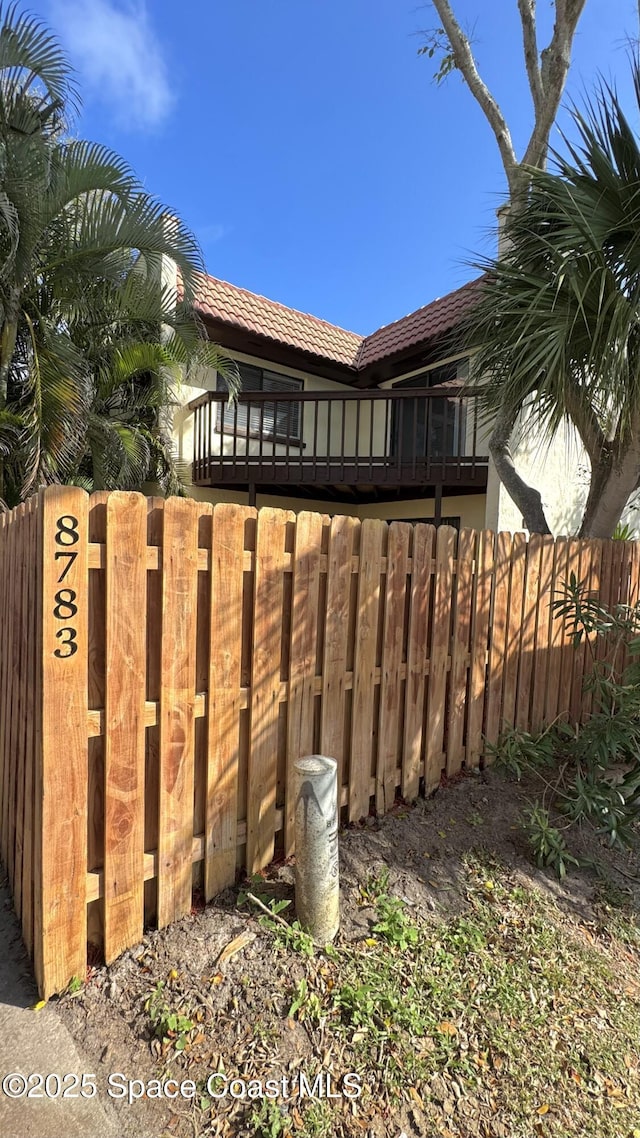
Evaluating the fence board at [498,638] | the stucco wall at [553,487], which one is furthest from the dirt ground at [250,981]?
the stucco wall at [553,487]

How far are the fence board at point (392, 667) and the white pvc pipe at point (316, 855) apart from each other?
84 centimetres

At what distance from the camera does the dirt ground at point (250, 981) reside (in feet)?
5.69

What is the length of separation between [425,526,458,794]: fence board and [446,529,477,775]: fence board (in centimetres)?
7

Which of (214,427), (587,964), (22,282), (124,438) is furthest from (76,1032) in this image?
(214,427)

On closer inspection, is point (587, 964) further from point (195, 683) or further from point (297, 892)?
Answer: point (195, 683)

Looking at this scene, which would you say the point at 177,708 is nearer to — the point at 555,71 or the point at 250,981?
the point at 250,981

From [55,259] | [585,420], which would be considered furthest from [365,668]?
[55,259]

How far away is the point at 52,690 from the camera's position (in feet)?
6.43

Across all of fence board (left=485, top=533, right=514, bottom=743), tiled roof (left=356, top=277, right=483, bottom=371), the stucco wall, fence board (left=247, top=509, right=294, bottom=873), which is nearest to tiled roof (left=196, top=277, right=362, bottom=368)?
tiled roof (left=356, top=277, right=483, bottom=371)

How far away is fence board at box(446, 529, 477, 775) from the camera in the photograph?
361 centimetres

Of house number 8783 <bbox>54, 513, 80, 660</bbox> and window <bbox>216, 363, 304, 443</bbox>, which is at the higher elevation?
window <bbox>216, 363, 304, 443</bbox>

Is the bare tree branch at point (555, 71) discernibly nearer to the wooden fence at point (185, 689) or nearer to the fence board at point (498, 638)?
the fence board at point (498, 638)

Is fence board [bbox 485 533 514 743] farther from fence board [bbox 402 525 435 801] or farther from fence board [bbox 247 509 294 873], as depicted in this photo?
fence board [bbox 247 509 294 873]

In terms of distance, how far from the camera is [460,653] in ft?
12.0
